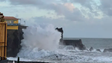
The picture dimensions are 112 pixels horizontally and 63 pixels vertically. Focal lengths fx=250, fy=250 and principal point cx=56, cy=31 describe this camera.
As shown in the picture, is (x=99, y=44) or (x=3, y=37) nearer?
(x=3, y=37)

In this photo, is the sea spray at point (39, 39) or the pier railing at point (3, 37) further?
the sea spray at point (39, 39)

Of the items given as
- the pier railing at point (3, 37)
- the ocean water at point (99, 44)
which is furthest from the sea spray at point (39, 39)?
the ocean water at point (99, 44)

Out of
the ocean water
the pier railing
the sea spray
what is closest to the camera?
the pier railing

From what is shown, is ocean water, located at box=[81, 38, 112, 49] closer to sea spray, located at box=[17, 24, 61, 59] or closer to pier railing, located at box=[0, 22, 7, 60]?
sea spray, located at box=[17, 24, 61, 59]

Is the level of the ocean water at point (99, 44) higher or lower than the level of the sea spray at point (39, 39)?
lower

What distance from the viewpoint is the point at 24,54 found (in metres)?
29.4

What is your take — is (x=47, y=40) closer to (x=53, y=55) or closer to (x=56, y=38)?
(x=56, y=38)

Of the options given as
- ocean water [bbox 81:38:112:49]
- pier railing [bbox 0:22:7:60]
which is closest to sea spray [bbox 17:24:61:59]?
pier railing [bbox 0:22:7:60]

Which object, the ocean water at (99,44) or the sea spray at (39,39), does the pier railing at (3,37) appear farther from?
the ocean water at (99,44)

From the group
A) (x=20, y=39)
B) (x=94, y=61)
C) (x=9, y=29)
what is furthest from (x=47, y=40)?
(x=94, y=61)

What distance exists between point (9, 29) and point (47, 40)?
6.15m

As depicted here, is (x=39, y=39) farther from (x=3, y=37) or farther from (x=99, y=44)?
(x=99, y=44)

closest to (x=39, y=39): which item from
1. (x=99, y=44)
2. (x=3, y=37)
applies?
(x=3, y=37)

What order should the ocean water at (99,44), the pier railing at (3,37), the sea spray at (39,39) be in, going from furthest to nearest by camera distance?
the ocean water at (99,44)
the sea spray at (39,39)
the pier railing at (3,37)
